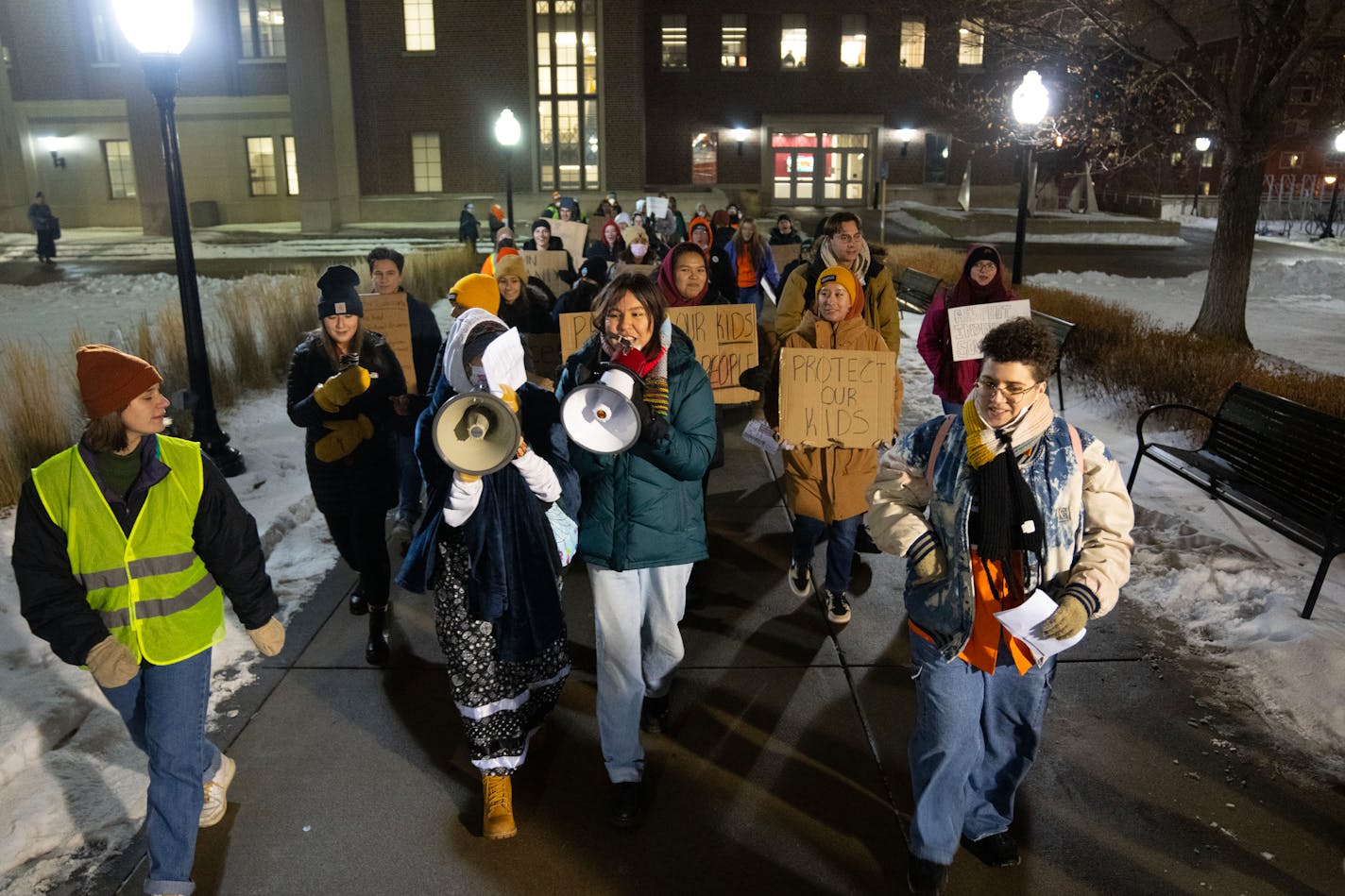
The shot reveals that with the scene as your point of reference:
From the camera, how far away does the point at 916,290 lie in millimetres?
16766

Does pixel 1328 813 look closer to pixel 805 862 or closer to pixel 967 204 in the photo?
pixel 805 862

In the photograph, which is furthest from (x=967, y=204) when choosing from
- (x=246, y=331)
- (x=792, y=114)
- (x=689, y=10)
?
(x=246, y=331)

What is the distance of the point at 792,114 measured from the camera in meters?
41.4

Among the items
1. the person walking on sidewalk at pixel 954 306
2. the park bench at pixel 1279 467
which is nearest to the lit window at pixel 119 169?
the person walking on sidewalk at pixel 954 306

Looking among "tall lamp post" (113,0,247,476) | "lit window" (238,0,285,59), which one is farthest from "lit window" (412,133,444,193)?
"tall lamp post" (113,0,247,476)

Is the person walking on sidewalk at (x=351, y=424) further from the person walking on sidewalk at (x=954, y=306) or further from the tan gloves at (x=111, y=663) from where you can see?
the person walking on sidewalk at (x=954, y=306)

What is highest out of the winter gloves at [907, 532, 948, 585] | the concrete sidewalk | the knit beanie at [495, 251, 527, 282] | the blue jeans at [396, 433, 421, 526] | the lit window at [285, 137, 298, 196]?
the lit window at [285, 137, 298, 196]

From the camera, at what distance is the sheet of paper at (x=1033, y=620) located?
2947 mm

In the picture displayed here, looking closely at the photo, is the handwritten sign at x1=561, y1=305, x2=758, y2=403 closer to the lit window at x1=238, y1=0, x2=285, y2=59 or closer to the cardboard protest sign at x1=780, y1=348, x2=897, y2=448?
the cardboard protest sign at x1=780, y1=348, x2=897, y2=448

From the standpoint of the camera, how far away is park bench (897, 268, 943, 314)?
15.9 m

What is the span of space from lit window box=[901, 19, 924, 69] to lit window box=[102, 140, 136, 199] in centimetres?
3231

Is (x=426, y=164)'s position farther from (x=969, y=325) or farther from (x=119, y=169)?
(x=969, y=325)

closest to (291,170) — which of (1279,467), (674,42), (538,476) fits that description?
(674,42)

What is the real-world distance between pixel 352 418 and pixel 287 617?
1390mm
